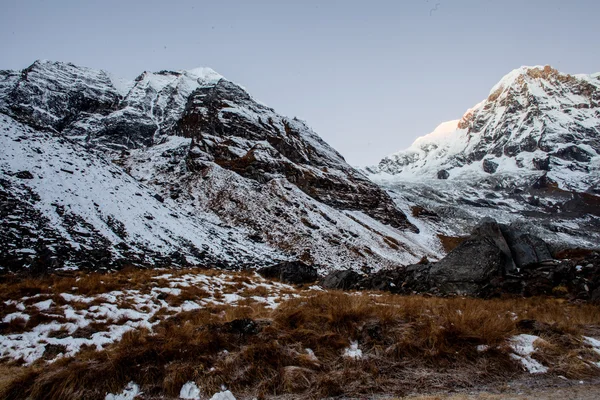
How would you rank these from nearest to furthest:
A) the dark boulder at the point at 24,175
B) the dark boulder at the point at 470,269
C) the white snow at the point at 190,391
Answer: the white snow at the point at 190,391, the dark boulder at the point at 470,269, the dark boulder at the point at 24,175

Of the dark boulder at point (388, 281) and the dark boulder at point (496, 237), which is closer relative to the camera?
the dark boulder at point (496, 237)

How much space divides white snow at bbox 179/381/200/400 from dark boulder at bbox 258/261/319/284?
1928cm

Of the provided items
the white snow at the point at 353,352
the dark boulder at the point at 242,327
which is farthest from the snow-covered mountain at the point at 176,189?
the white snow at the point at 353,352

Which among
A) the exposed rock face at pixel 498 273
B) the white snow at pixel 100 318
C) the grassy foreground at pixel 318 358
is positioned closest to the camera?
the grassy foreground at pixel 318 358

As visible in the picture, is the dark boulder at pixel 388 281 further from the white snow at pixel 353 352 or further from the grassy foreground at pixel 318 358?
the white snow at pixel 353 352

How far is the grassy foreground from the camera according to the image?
157 inches

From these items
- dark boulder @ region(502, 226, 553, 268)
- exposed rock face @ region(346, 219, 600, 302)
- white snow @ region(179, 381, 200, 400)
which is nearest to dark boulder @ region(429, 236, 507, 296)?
exposed rock face @ region(346, 219, 600, 302)

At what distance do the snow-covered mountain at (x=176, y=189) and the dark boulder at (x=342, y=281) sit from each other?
12846 millimetres

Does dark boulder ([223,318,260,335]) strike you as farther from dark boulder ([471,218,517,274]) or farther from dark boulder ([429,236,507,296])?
dark boulder ([471,218,517,274])

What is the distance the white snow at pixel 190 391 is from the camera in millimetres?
3871

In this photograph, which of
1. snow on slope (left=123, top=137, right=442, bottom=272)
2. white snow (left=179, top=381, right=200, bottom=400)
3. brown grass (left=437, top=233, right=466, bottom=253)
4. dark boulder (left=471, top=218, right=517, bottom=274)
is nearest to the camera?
white snow (left=179, top=381, right=200, bottom=400)

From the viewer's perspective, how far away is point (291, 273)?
24.1 metres

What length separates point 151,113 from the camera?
125 meters

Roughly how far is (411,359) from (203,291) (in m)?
9.69
